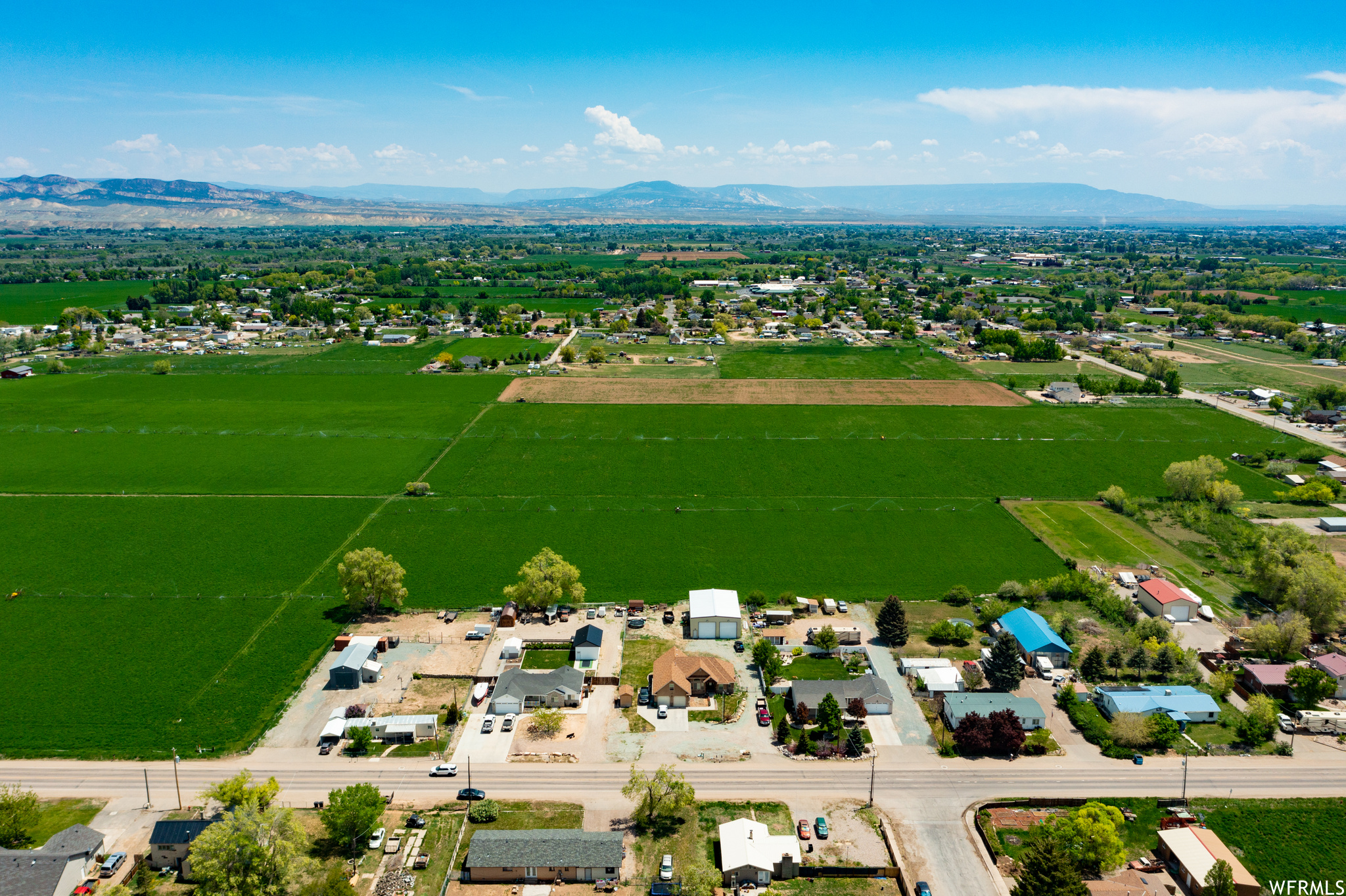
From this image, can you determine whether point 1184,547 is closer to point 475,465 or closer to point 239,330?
point 475,465

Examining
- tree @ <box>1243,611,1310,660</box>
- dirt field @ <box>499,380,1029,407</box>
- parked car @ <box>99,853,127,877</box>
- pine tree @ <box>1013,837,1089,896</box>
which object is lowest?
parked car @ <box>99,853,127,877</box>

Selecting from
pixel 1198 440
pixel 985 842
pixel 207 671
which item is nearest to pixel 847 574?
pixel 985 842

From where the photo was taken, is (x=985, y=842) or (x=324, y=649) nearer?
(x=985, y=842)

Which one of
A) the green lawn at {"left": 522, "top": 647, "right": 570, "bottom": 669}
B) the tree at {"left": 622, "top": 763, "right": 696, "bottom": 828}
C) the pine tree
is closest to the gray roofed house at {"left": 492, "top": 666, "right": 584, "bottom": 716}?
the green lawn at {"left": 522, "top": 647, "right": 570, "bottom": 669}

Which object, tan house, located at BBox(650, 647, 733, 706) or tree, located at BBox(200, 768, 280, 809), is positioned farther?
tan house, located at BBox(650, 647, 733, 706)

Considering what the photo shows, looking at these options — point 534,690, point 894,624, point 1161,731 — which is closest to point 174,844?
point 534,690

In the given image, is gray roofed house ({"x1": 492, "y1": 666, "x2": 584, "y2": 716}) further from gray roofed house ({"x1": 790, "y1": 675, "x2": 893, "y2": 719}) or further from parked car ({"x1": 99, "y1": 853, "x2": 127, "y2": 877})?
parked car ({"x1": 99, "y1": 853, "x2": 127, "y2": 877})

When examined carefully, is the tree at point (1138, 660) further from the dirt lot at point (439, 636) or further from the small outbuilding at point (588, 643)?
the dirt lot at point (439, 636)
